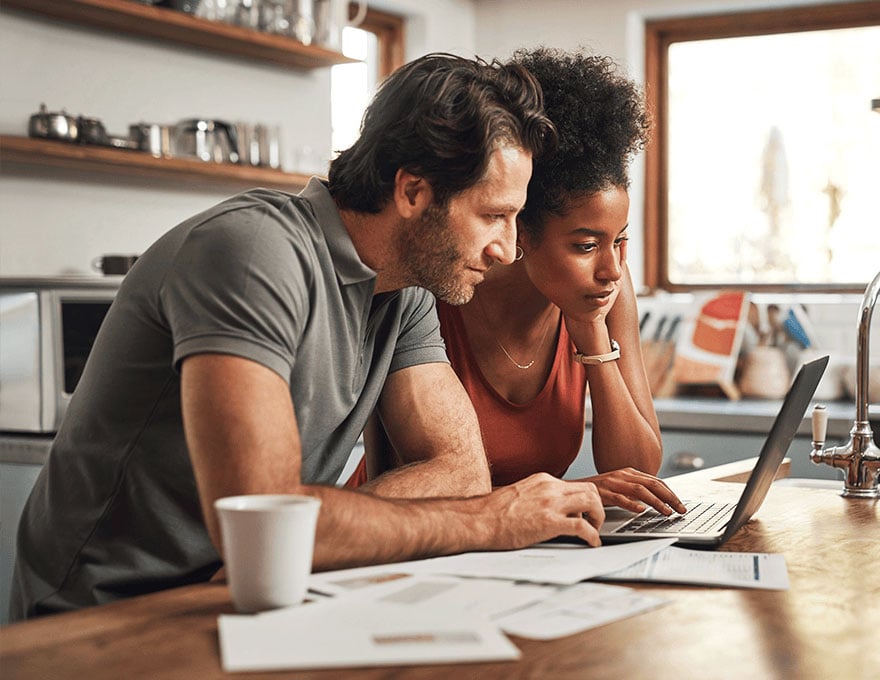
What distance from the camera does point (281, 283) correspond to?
1291mm

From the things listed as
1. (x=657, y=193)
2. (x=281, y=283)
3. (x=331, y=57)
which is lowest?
(x=281, y=283)

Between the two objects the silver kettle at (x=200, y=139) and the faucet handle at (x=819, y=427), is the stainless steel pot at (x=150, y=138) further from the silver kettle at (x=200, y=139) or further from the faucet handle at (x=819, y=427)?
the faucet handle at (x=819, y=427)

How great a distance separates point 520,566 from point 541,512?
142mm

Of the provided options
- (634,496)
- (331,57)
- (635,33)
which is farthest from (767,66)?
(634,496)

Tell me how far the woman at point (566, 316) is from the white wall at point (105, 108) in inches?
64.9

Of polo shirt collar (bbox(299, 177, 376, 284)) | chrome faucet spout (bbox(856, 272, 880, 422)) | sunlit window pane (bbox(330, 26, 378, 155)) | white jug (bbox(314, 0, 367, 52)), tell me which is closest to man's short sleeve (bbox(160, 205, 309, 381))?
polo shirt collar (bbox(299, 177, 376, 284))

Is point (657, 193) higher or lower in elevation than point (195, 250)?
higher

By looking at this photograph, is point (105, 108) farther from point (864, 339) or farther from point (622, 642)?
point (622, 642)

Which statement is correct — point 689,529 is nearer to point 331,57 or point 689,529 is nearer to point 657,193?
point 331,57

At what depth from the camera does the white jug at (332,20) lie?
386 centimetres

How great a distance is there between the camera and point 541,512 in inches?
51.8

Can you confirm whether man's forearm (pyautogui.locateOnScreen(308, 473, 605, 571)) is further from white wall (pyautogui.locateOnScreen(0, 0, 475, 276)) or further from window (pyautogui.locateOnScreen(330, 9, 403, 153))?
window (pyautogui.locateOnScreen(330, 9, 403, 153))

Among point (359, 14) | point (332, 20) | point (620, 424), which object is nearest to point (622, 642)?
point (620, 424)

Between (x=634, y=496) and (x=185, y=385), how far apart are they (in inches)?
26.4
